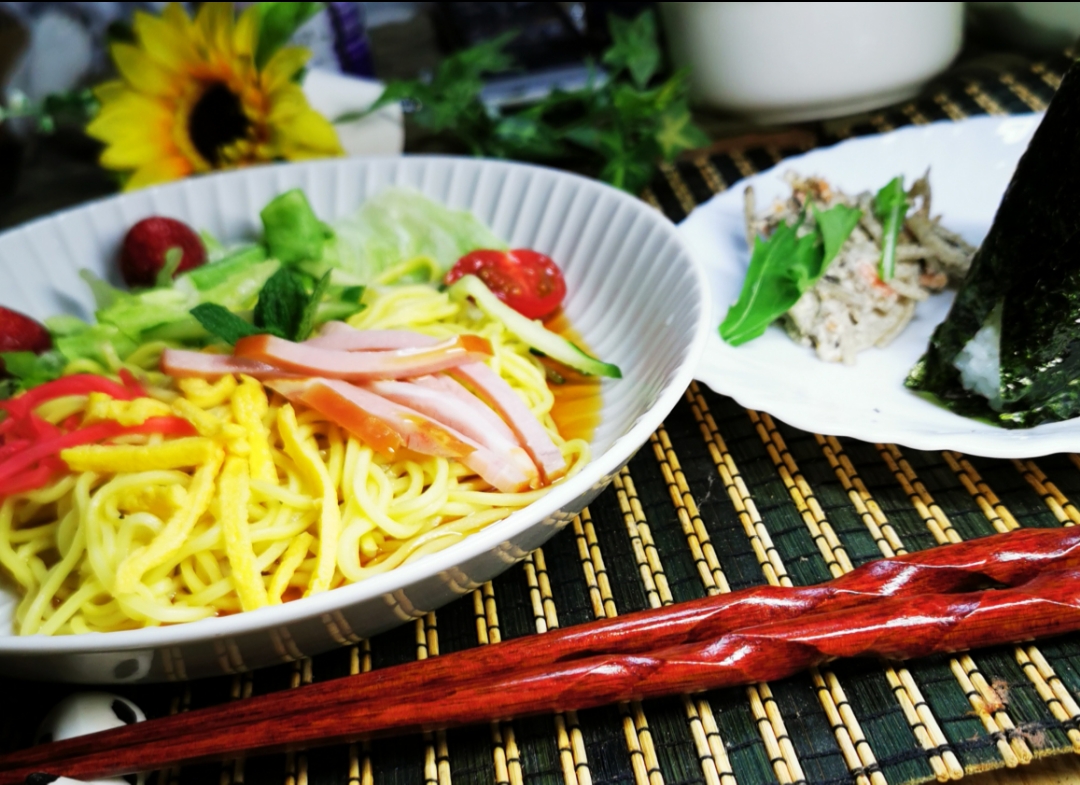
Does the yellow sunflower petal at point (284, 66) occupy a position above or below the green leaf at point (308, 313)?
above

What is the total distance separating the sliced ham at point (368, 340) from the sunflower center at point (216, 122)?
48.6 inches

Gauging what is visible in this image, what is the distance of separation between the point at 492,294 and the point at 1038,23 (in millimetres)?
2363

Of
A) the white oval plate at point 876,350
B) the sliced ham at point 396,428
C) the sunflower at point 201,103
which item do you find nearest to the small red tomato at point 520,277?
the white oval plate at point 876,350

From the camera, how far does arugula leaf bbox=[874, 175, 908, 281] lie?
1840 mm

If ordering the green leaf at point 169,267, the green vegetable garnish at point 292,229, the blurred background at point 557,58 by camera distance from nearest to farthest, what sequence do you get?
the green leaf at point 169,267 < the green vegetable garnish at point 292,229 < the blurred background at point 557,58

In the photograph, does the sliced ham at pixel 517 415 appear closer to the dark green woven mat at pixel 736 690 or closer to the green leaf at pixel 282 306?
the dark green woven mat at pixel 736 690

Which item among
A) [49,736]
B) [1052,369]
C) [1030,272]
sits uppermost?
[1030,272]

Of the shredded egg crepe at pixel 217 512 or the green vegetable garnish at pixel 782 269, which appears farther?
the green vegetable garnish at pixel 782 269

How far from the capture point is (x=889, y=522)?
1.33 meters

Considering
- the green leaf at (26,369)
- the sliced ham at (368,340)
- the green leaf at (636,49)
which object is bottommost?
the green leaf at (26,369)

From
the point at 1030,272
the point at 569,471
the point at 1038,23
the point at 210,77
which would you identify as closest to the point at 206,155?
the point at 210,77

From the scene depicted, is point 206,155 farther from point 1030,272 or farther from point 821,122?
point 1030,272

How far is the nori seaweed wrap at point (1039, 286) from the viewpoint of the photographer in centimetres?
137

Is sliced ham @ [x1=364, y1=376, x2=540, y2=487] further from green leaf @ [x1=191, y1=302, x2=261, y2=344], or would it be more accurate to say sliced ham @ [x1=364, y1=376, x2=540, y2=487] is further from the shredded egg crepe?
green leaf @ [x1=191, y1=302, x2=261, y2=344]
